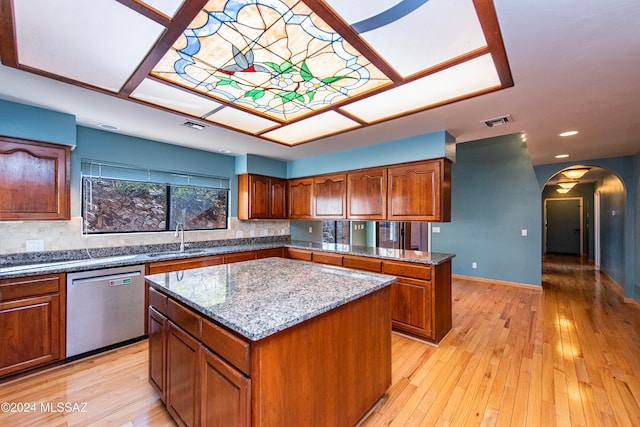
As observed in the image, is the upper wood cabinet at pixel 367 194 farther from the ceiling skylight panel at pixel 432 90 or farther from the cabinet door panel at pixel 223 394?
the cabinet door panel at pixel 223 394

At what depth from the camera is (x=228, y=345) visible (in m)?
1.24

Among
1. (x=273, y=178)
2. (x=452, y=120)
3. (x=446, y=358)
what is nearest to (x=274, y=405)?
(x=446, y=358)

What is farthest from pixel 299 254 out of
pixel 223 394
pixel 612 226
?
pixel 612 226

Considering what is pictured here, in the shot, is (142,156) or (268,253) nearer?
(142,156)

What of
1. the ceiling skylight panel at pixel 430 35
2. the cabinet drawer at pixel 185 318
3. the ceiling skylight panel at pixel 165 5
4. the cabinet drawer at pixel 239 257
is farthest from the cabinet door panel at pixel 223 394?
the cabinet drawer at pixel 239 257

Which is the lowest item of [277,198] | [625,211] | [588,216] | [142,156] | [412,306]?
[412,306]

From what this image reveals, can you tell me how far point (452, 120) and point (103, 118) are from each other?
3619mm

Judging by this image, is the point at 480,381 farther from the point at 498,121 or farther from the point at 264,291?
the point at 498,121

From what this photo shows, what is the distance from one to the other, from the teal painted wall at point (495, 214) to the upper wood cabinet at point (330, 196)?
2.88 metres

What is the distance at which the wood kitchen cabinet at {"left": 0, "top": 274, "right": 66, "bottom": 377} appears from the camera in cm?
219

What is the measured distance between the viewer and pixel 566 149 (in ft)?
12.8

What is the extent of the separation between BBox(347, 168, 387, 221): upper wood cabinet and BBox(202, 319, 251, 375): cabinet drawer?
2.77 m

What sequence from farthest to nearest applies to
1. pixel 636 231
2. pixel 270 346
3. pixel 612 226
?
pixel 612 226, pixel 636 231, pixel 270 346

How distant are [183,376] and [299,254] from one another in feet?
9.15
